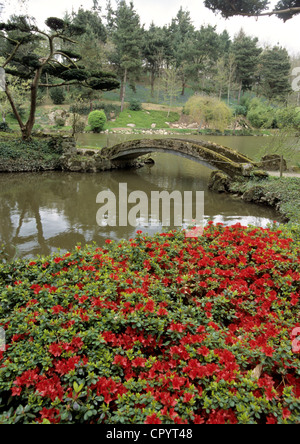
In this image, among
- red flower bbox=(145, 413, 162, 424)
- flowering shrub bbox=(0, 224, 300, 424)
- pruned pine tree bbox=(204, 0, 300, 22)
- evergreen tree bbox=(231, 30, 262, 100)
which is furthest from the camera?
evergreen tree bbox=(231, 30, 262, 100)

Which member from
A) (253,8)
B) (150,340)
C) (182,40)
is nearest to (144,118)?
(182,40)

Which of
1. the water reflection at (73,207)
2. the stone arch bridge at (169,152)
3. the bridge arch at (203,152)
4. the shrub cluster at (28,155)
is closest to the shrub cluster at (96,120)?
the shrub cluster at (28,155)

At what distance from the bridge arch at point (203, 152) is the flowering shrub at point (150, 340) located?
8.41m

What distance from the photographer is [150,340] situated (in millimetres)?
2377

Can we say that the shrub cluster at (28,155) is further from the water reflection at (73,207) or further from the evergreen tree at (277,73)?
the evergreen tree at (277,73)

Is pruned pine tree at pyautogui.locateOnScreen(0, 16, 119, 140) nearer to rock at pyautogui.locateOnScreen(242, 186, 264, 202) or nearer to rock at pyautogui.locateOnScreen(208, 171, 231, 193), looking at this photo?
rock at pyautogui.locateOnScreen(208, 171, 231, 193)

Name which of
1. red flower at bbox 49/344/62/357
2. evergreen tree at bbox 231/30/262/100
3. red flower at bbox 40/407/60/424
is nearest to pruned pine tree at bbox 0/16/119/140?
red flower at bbox 49/344/62/357

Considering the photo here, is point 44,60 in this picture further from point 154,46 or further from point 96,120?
point 154,46

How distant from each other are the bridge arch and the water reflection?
1210 mm

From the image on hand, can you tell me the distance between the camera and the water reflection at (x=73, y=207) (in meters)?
7.21

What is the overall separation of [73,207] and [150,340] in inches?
312
